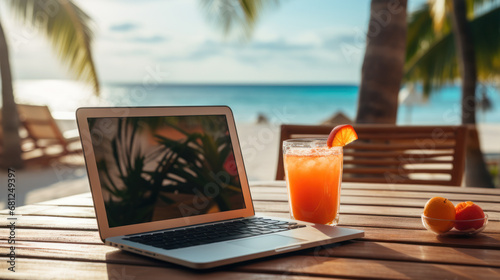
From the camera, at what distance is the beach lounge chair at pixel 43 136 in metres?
7.22

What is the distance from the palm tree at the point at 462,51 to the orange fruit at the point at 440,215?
6.77ft

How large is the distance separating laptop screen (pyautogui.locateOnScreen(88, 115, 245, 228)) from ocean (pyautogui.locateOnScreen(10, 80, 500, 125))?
74.5ft

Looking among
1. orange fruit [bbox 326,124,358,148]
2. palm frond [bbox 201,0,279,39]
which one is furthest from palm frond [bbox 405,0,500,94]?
orange fruit [bbox 326,124,358,148]

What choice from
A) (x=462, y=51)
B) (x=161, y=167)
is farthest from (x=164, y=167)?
(x=462, y=51)

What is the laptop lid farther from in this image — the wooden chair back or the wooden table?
the wooden chair back

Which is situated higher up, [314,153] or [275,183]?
[314,153]

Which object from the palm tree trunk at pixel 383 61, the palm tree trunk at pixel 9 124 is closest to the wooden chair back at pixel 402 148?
the palm tree trunk at pixel 383 61

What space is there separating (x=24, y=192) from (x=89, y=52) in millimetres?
1962

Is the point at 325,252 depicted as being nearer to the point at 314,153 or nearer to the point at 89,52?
the point at 314,153

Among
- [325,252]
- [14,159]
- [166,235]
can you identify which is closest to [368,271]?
[325,252]

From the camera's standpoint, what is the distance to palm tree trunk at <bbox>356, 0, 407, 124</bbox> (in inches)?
117

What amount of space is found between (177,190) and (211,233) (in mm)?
152

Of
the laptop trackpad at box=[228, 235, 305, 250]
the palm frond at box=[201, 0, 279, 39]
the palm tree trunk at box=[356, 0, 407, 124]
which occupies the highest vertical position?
the palm frond at box=[201, 0, 279, 39]

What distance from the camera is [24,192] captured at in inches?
231
